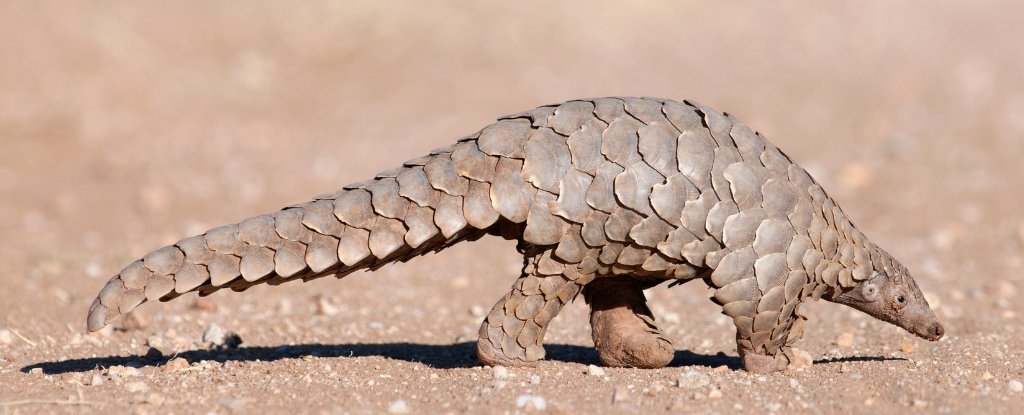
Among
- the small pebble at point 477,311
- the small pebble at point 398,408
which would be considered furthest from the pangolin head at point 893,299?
the small pebble at point 477,311

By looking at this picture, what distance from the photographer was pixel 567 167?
558 cm

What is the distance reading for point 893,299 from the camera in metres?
6.39

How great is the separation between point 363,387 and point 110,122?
1128cm

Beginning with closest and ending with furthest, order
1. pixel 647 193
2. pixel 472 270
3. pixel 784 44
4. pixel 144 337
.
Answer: pixel 647 193 → pixel 144 337 → pixel 472 270 → pixel 784 44

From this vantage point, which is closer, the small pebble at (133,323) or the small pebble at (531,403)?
the small pebble at (531,403)


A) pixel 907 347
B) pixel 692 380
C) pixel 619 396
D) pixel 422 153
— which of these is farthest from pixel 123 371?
pixel 422 153

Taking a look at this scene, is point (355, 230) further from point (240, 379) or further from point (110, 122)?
point (110, 122)

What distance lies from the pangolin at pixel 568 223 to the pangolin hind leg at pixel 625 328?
1.16 feet

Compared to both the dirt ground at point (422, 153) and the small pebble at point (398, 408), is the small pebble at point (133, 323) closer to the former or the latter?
the dirt ground at point (422, 153)

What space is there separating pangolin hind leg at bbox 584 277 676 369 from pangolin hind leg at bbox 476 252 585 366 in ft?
1.41

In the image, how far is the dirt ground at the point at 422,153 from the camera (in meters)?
5.76

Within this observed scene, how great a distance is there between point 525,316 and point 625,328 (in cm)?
67

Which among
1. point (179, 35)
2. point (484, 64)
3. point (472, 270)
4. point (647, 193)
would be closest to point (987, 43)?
point (484, 64)

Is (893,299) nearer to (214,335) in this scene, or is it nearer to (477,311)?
(477,311)
